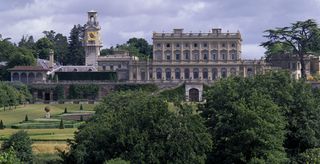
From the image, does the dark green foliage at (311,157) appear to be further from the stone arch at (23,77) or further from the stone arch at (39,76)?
the stone arch at (23,77)

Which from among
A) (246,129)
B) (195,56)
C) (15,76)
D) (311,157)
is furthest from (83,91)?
(311,157)

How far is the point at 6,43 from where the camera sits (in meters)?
115

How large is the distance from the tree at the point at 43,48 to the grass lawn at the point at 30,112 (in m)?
39.0

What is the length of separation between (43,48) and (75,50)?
16.5 ft

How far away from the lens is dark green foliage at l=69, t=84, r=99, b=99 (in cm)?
9162

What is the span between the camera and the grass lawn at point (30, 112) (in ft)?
212

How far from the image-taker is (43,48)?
12206cm

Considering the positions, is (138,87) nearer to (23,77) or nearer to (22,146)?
(23,77)

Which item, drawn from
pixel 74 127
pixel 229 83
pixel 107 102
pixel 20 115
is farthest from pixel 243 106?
pixel 20 115

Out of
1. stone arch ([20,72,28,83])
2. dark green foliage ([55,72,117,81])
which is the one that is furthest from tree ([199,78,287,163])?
stone arch ([20,72,28,83])

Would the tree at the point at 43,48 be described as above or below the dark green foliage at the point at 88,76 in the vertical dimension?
above

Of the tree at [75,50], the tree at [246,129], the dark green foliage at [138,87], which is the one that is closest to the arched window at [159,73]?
the dark green foliage at [138,87]

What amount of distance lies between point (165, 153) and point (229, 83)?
8726 mm

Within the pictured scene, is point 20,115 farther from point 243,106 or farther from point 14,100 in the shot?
point 243,106
